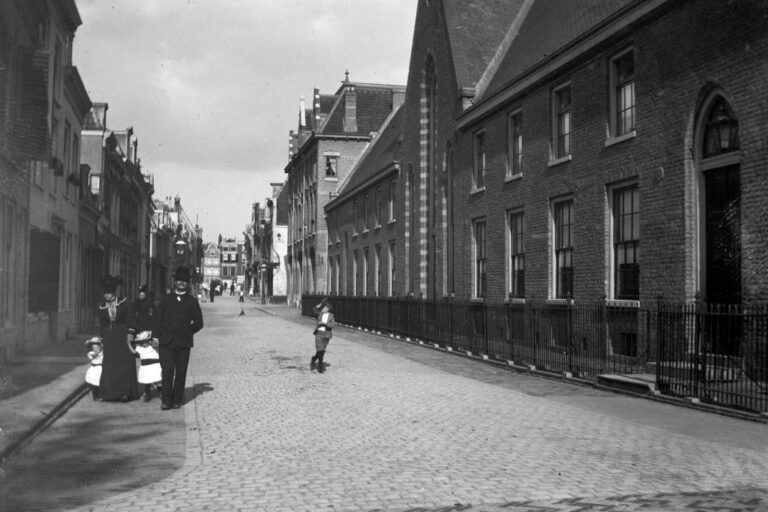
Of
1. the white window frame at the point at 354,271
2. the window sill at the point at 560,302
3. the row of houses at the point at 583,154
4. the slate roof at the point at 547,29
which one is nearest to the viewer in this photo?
the row of houses at the point at 583,154

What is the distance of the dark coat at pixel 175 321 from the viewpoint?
10797 millimetres

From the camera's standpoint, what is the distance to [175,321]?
10.8 metres

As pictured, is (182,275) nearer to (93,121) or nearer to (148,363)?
(148,363)

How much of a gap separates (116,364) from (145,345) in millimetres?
480

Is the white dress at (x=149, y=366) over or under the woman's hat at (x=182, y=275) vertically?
under

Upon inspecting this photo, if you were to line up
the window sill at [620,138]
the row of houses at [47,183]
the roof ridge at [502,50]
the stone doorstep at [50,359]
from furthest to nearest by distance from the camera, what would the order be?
the roof ridge at [502,50] → the stone doorstep at [50,359] → the row of houses at [47,183] → the window sill at [620,138]

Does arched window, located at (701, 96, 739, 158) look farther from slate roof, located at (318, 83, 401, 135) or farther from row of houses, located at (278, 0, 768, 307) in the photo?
slate roof, located at (318, 83, 401, 135)

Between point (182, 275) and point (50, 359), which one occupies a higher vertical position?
point (182, 275)

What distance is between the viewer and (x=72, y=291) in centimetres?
2589

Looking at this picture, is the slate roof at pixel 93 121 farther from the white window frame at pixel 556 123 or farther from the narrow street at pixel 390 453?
the narrow street at pixel 390 453

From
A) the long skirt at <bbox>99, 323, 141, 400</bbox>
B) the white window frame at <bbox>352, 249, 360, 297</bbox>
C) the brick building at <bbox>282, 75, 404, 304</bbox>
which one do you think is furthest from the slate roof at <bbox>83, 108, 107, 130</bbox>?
the long skirt at <bbox>99, 323, 141, 400</bbox>

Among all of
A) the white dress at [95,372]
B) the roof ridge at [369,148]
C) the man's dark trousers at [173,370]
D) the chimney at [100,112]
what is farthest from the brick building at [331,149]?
the man's dark trousers at [173,370]

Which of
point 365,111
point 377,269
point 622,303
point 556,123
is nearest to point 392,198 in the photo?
point 377,269

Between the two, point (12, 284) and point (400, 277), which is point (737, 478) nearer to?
point (12, 284)
